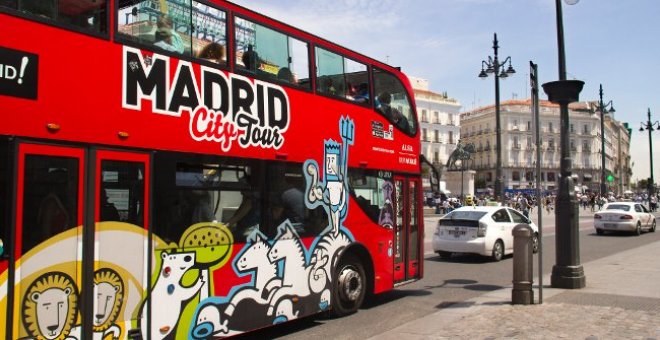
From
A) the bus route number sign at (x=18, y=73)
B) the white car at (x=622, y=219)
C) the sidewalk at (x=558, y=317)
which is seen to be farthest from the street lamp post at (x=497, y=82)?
the bus route number sign at (x=18, y=73)

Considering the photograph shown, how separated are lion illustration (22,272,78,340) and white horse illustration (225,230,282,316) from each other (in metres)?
1.80

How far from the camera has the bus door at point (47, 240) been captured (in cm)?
433

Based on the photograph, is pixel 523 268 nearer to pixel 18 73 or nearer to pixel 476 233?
pixel 476 233

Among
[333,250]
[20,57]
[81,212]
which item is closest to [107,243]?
[81,212]

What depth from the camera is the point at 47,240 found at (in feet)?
14.8

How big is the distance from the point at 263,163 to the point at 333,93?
189 centimetres

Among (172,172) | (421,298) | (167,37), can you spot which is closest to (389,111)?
(421,298)

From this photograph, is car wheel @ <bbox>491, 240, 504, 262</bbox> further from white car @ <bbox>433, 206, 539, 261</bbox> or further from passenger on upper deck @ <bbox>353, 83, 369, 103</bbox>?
passenger on upper deck @ <bbox>353, 83, 369, 103</bbox>

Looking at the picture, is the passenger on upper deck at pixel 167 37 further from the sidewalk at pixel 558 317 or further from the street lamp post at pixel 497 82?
the street lamp post at pixel 497 82

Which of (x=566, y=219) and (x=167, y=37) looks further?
(x=566, y=219)

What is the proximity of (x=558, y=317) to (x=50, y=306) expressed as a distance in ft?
20.4

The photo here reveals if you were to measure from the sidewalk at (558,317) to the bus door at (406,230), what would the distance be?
0.97 meters

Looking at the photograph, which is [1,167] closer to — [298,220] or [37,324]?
[37,324]

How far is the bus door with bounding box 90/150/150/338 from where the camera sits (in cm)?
486
